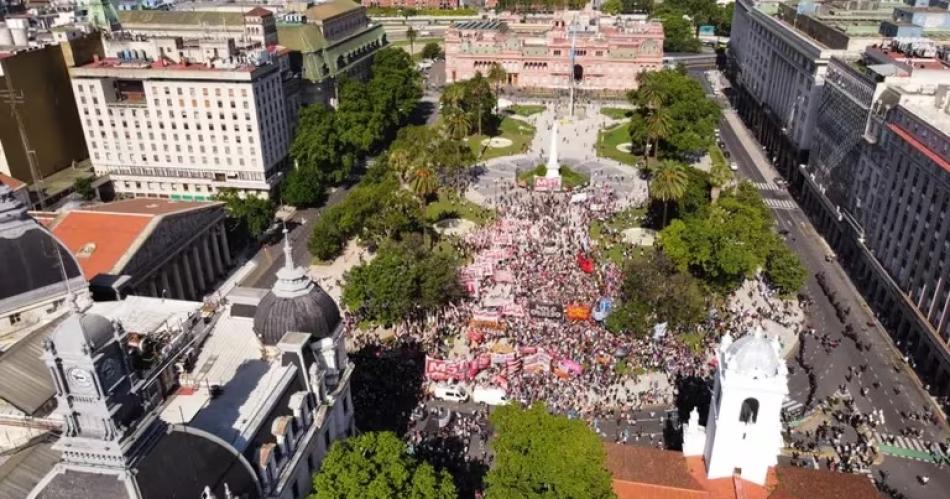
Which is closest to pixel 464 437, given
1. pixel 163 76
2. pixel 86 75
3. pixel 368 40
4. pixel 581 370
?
pixel 581 370

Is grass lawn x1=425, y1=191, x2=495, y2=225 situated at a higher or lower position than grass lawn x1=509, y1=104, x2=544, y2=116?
lower

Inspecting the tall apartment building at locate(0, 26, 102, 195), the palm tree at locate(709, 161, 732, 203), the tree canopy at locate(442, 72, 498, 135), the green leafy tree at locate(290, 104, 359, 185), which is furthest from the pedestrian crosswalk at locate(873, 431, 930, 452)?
the tall apartment building at locate(0, 26, 102, 195)

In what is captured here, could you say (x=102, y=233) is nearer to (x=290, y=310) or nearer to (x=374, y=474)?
(x=290, y=310)

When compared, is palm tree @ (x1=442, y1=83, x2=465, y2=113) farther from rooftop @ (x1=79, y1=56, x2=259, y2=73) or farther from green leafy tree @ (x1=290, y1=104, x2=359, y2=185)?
rooftop @ (x1=79, y1=56, x2=259, y2=73)

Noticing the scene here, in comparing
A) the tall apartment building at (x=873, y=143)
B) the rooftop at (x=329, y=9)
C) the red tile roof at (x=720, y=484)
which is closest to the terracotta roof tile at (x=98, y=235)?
the red tile roof at (x=720, y=484)

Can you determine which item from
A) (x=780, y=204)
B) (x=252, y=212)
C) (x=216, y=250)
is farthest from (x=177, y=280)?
(x=780, y=204)

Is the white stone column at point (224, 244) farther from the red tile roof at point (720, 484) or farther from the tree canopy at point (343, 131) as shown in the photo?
the red tile roof at point (720, 484)
